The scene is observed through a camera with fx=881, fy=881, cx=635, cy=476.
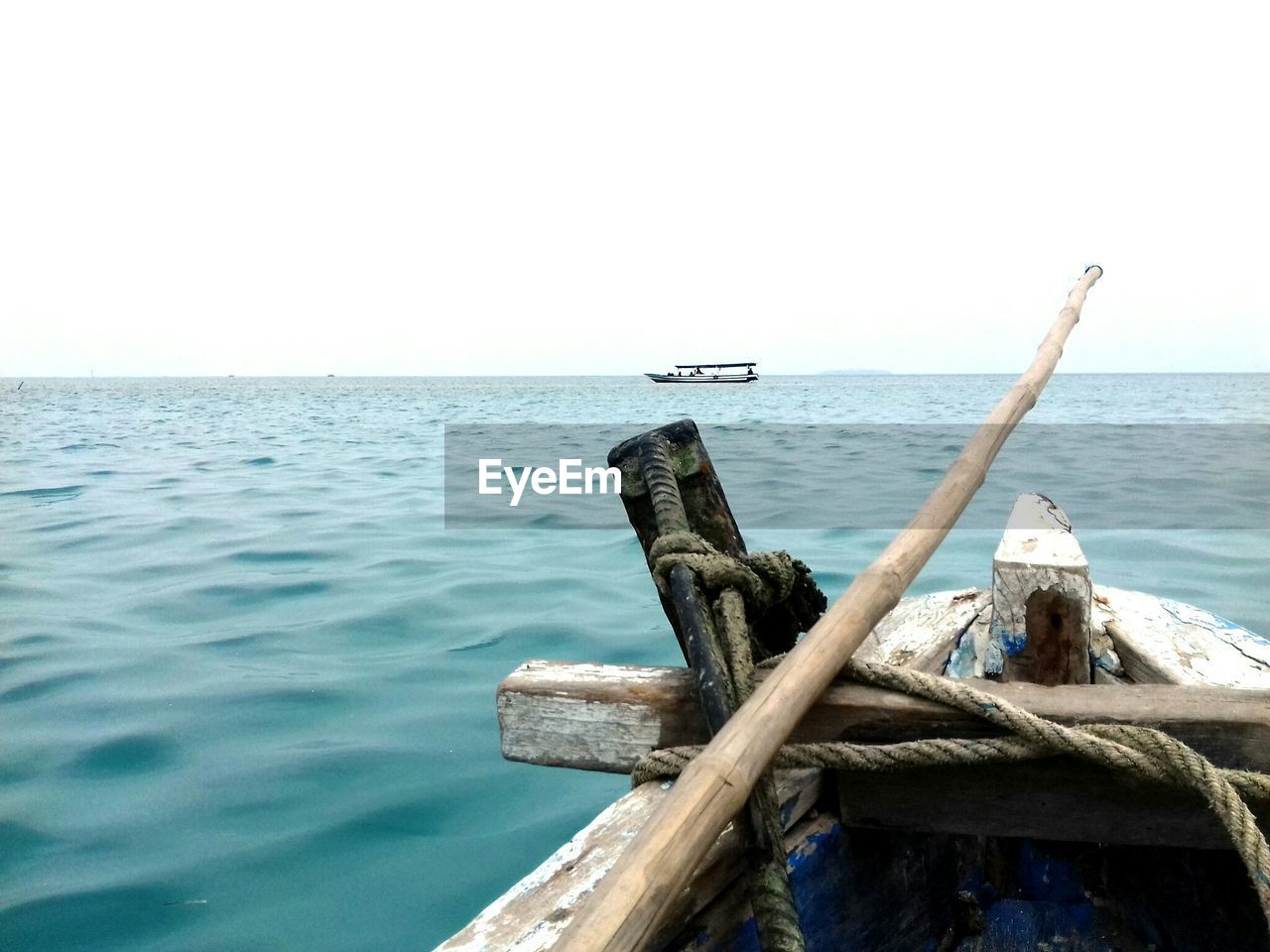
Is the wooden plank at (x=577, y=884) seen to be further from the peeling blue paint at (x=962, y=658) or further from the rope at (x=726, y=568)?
the peeling blue paint at (x=962, y=658)

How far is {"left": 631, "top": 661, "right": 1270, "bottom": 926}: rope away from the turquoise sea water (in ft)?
5.86

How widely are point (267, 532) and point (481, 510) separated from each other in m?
2.17

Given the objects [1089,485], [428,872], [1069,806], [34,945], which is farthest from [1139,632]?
[1089,485]

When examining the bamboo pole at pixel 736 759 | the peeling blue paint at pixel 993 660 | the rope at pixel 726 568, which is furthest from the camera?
the peeling blue paint at pixel 993 660

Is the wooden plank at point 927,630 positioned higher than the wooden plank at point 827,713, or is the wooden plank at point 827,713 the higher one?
the wooden plank at point 827,713

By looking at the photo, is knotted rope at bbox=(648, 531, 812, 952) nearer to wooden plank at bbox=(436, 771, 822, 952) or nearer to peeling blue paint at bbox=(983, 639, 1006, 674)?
wooden plank at bbox=(436, 771, 822, 952)

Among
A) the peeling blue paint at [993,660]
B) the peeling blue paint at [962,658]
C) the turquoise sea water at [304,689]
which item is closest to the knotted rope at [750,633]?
the peeling blue paint at [993,660]

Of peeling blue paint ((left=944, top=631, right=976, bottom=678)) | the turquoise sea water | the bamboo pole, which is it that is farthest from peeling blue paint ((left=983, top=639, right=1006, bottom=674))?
the turquoise sea water

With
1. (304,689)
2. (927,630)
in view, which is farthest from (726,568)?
(304,689)

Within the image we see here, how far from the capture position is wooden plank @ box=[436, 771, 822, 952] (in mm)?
1146

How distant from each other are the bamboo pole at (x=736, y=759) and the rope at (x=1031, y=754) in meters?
0.15

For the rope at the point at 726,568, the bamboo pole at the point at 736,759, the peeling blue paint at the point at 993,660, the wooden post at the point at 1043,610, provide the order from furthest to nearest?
1. the peeling blue paint at the point at 993,660
2. the wooden post at the point at 1043,610
3. the rope at the point at 726,568
4. the bamboo pole at the point at 736,759

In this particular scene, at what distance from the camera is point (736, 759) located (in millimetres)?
1100

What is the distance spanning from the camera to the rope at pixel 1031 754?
1.25 m
